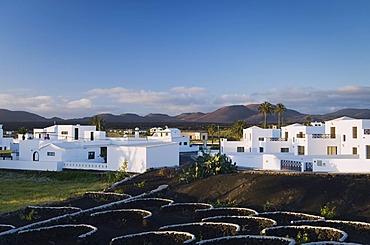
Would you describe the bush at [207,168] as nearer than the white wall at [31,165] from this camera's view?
Yes

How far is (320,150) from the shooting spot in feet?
114

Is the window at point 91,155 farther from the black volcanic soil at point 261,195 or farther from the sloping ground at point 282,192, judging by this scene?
the sloping ground at point 282,192

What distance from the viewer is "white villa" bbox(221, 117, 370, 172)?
94.8 feet

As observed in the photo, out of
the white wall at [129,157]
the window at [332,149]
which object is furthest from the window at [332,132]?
the white wall at [129,157]

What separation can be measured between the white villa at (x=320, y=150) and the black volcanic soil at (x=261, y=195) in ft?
31.7

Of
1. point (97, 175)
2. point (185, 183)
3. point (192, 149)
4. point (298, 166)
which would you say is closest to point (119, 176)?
point (97, 175)

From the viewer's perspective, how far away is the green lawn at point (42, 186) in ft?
73.6

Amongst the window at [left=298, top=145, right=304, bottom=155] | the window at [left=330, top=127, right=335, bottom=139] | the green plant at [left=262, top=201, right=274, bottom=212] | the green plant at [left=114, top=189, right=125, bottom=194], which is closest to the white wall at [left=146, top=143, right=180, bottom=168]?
the window at [left=298, top=145, right=304, bottom=155]

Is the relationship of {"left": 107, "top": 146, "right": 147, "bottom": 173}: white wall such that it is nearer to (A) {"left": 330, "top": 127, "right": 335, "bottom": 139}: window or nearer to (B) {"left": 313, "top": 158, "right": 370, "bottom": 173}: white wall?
(B) {"left": 313, "top": 158, "right": 370, "bottom": 173}: white wall

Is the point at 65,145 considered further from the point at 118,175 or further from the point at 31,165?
the point at 118,175

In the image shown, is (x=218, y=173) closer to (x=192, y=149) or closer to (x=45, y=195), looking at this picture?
(x=45, y=195)

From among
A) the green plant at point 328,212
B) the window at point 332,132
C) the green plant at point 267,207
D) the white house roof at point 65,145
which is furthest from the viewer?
the white house roof at point 65,145

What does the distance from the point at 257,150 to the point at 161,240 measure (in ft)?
104

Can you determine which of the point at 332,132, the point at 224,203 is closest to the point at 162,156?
the point at 332,132
